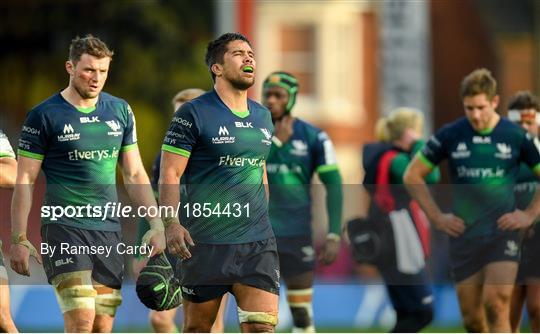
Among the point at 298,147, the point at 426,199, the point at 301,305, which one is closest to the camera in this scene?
the point at 426,199

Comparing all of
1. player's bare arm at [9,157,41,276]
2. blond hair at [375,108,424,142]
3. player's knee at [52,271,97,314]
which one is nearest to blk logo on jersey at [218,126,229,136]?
player's bare arm at [9,157,41,276]

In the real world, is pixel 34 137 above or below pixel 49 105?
below

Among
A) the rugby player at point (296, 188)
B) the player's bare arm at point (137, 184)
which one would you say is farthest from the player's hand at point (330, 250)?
the player's bare arm at point (137, 184)

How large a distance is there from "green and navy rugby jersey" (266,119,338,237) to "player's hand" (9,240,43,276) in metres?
3.46

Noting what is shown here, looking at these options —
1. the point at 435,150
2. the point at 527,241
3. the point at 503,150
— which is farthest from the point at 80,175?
the point at 527,241

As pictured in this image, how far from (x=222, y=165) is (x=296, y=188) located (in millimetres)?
3327

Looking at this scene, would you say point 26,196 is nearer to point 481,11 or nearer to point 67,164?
point 67,164

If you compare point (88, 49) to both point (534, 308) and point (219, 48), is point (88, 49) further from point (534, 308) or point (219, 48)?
point (534, 308)

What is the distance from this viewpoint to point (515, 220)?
48.8 feet

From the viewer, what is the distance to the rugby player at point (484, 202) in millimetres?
14750

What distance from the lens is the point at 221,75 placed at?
1257cm

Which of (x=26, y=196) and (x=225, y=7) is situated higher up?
(x=225, y=7)

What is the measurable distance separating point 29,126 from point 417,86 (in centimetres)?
2070

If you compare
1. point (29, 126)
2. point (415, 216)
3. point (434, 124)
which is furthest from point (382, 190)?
point (434, 124)
